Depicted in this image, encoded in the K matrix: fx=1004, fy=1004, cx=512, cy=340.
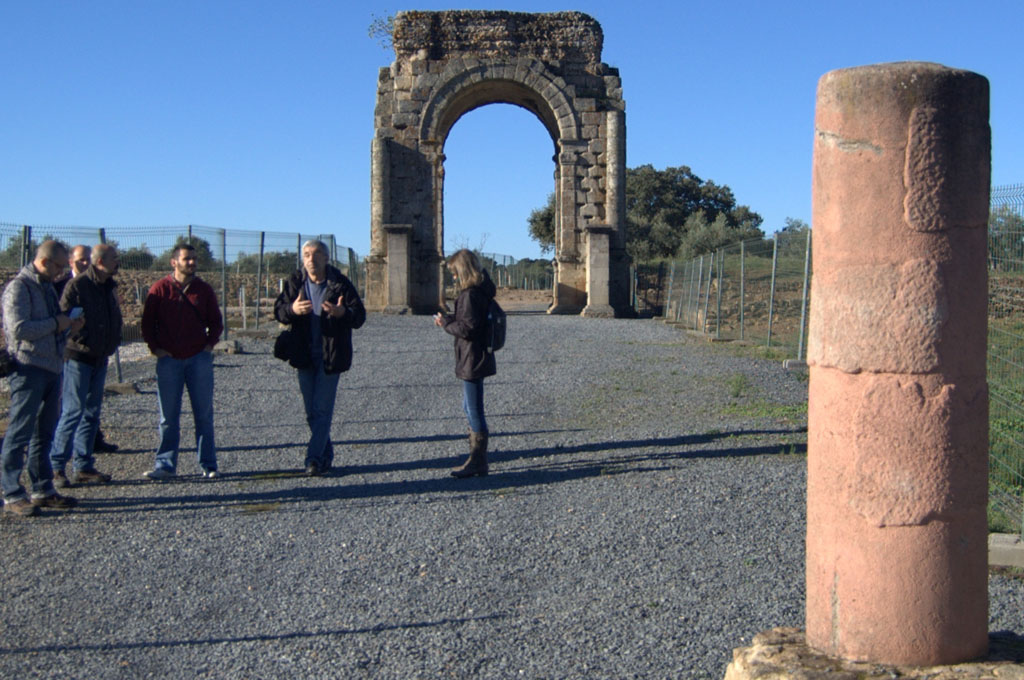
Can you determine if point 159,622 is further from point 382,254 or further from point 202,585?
point 382,254

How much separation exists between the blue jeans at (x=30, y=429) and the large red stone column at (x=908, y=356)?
18.8ft

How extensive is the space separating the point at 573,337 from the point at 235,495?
13.1m

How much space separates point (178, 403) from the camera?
8.43m

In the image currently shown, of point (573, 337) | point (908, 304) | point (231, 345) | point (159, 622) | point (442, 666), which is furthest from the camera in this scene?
point (573, 337)

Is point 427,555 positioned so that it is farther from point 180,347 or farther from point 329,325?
point 180,347

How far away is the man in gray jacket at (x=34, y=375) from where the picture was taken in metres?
7.14

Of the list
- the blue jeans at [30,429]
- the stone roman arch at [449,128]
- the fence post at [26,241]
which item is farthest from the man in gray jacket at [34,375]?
the stone roman arch at [449,128]

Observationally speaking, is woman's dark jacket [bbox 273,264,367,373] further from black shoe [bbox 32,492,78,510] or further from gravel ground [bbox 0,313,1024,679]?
black shoe [bbox 32,492,78,510]

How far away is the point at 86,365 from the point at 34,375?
0.99m

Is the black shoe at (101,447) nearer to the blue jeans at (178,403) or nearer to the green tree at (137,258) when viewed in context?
the blue jeans at (178,403)

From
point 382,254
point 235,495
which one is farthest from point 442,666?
point 382,254

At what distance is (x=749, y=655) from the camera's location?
402cm

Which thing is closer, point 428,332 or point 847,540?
point 847,540

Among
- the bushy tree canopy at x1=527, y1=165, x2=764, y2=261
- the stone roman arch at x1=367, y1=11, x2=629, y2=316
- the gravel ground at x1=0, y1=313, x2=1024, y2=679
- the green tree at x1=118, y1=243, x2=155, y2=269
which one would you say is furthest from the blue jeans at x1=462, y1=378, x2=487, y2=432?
the bushy tree canopy at x1=527, y1=165, x2=764, y2=261
